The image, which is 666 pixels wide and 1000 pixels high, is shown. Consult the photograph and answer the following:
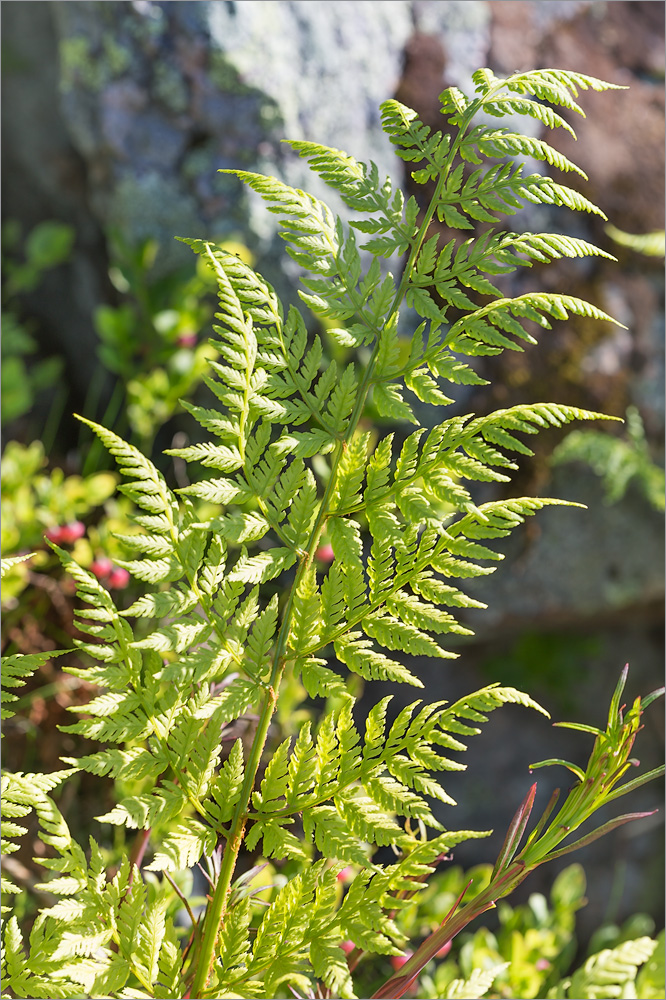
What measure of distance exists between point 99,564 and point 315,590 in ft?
3.68

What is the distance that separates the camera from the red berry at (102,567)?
1.87 m

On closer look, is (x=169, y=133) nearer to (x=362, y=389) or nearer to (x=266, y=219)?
(x=266, y=219)

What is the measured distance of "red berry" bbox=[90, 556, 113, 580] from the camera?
1.87 m

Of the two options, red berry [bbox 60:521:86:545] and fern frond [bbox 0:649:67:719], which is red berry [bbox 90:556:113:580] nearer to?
red berry [bbox 60:521:86:545]

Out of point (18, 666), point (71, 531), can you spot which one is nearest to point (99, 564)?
point (71, 531)

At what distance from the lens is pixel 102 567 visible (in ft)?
6.13

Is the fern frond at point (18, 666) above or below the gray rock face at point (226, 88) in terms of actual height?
below

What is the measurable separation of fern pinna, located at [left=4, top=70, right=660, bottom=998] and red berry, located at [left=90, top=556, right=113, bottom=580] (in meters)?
1.02

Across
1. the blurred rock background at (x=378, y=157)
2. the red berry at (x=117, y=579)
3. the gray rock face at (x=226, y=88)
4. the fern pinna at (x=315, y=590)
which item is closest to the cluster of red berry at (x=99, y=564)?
the red berry at (x=117, y=579)

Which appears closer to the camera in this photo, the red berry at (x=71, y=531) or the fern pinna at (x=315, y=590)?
the fern pinna at (x=315, y=590)

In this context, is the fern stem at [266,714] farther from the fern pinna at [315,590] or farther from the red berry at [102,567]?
the red berry at [102,567]

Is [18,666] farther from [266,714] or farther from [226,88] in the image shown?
[226,88]

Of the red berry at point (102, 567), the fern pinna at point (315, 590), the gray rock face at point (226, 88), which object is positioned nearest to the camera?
the fern pinna at point (315, 590)

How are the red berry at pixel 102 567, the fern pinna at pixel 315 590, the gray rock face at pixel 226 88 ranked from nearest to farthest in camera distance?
the fern pinna at pixel 315 590
the red berry at pixel 102 567
the gray rock face at pixel 226 88
